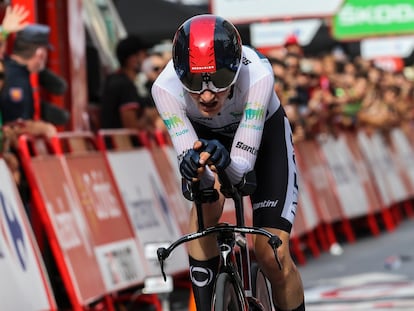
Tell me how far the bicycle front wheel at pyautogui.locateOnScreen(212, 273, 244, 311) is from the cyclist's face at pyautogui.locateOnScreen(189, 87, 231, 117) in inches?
32.5

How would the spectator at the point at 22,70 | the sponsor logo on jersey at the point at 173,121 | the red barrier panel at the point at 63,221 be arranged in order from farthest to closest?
the spectator at the point at 22,70, the red barrier panel at the point at 63,221, the sponsor logo on jersey at the point at 173,121

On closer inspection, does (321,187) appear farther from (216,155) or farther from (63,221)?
(216,155)

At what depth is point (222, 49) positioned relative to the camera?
6.08 metres

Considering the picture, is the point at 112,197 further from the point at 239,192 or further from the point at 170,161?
the point at 239,192

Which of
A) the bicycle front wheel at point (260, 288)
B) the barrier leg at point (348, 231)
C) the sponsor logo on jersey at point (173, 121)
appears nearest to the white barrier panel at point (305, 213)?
the barrier leg at point (348, 231)

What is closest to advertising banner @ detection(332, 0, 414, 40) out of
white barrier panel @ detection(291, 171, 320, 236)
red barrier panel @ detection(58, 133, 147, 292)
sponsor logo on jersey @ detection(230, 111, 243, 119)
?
white barrier panel @ detection(291, 171, 320, 236)

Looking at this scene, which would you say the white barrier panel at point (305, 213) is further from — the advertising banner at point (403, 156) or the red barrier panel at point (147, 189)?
the advertising banner at point (403, 156)

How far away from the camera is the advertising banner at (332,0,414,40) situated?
24016 millimetres

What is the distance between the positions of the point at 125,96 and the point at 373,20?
12601 mm

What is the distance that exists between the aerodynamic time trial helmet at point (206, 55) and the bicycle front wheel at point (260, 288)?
1179 millimetres

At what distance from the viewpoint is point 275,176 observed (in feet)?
22.2

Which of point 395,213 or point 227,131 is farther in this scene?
point 395,213

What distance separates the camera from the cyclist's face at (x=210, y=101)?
6.13 m

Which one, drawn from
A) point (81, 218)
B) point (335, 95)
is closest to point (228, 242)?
point (81, 218)
